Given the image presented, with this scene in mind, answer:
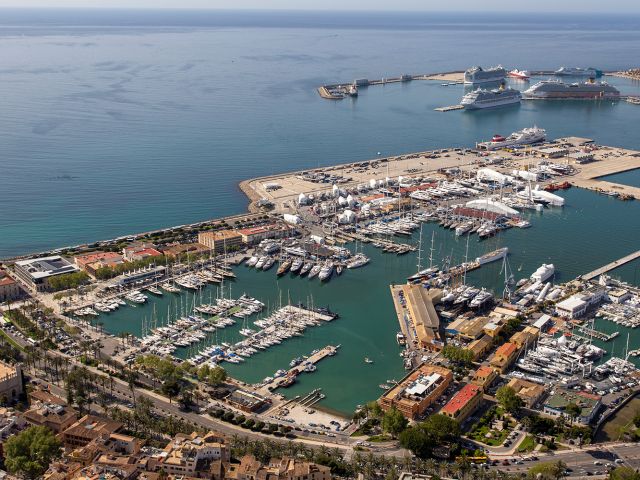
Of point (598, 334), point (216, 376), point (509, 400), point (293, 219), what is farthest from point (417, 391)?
point (293, 219)

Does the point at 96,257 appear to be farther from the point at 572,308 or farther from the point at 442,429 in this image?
the point at 572,308

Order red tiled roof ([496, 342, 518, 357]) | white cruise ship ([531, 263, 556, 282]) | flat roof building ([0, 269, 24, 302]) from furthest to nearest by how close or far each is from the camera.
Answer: white cruise ship ([531, 263, 556, 282])
flat roof building ([0, 269, 24, 302])
red tiled roof ([496, 342, 518, 357])

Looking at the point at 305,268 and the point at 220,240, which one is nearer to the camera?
the point at 305,268

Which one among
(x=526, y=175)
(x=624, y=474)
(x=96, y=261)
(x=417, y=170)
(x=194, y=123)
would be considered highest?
(x=194, y=123)

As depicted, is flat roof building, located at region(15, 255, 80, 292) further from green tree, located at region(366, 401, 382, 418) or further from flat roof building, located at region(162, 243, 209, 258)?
green tree, located at region(366, 401, 382, 418)

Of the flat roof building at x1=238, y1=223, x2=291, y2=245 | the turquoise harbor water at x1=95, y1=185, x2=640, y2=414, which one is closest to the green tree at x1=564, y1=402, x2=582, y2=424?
the turquoise harbor water at x1=95, y1=185, x2=640, y2=414

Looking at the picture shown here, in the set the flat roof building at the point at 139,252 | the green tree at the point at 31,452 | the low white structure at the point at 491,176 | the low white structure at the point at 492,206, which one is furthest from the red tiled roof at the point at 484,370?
the low white structure at the point at 491,176
